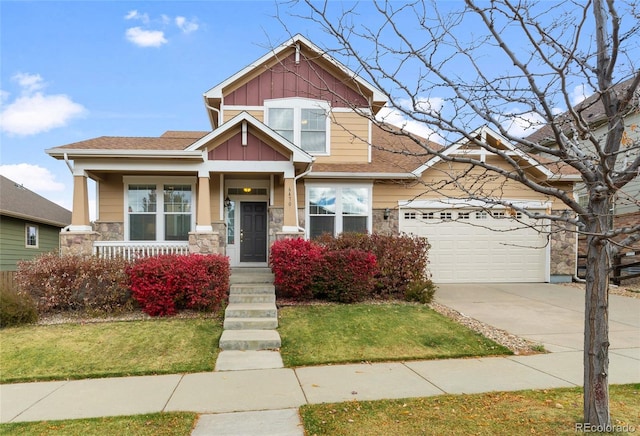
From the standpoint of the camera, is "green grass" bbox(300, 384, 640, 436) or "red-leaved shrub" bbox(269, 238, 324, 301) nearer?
"green grass" bbox(300, 384, 640, 436)

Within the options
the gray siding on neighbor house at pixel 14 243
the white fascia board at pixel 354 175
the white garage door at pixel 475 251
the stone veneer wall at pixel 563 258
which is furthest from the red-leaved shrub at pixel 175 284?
the gray siding on neighbor house at pixel 14 243

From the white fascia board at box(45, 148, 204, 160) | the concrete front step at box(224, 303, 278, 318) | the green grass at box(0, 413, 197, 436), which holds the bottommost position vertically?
the green grass at box(0, 413, 197, 436)

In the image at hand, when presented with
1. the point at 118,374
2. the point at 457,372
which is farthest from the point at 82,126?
the point at 457,372

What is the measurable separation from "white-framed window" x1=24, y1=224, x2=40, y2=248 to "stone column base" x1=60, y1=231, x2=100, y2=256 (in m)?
10.6

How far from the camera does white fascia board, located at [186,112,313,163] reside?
9164mm

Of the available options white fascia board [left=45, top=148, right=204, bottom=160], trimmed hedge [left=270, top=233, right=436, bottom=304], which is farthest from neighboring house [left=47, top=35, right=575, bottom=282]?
trimmed hedge [left=270, top=233, right=436, bottom=304]

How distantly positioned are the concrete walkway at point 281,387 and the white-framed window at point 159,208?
616cm

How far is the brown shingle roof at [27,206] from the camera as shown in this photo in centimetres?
1575

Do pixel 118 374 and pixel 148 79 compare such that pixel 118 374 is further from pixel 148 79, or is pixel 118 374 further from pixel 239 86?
pixel 148 79

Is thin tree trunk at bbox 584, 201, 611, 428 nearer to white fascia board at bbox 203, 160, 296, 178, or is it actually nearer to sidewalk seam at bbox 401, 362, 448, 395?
sidewalk seam at bbox 401, 362, 448, 395

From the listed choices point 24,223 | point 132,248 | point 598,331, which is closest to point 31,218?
point 24,223

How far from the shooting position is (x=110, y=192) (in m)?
10.8

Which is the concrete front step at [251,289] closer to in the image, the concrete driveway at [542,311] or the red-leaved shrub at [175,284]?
the red-leaved shrub at [175,284]

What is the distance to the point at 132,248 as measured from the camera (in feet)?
30.5
